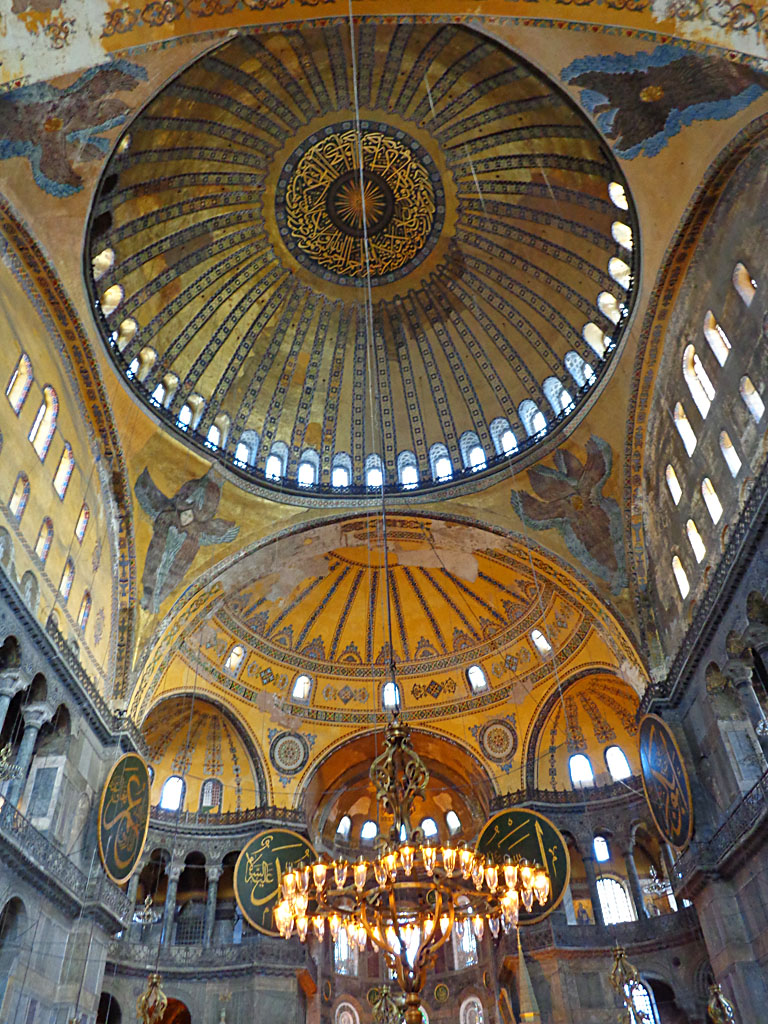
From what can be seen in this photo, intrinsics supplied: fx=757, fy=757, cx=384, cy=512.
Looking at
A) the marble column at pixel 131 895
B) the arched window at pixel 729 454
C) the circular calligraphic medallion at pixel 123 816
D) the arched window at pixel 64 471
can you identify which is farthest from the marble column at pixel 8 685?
the arched window at pixel 729 454

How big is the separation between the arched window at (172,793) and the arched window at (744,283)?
15.7 meters

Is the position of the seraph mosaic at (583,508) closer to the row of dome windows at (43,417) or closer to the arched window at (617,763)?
the arched window at (617,763)

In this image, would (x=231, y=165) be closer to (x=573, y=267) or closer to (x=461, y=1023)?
(x=573, y=267)

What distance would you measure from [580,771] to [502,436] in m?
8.26

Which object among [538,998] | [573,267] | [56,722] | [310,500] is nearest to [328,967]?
[538,998]

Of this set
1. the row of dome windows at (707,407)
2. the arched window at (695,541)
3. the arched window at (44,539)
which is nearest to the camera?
the row of dome windows at (707,407)

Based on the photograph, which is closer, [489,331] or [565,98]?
[565,98]

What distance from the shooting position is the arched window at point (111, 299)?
13.7 metres

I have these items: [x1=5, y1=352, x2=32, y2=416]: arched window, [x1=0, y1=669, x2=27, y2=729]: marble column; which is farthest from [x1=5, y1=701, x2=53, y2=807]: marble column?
[x1=5, y1=352, x2=32, y2=416]: arched window

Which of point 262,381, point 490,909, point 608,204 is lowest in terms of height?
point 490,909

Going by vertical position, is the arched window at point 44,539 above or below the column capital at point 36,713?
above

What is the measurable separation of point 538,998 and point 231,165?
1762 cm

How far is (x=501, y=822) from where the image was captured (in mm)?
16031

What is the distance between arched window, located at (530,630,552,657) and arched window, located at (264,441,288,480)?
23.1ft
